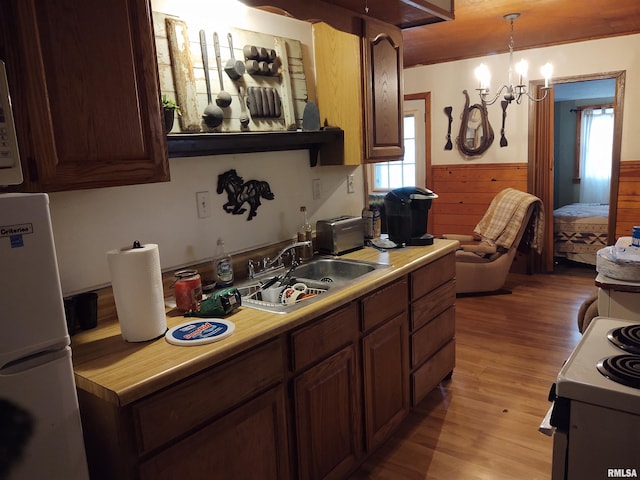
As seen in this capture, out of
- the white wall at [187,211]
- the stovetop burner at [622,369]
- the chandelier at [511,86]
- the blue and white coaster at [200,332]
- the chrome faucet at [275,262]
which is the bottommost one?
the blue and white coaster at [200,332]

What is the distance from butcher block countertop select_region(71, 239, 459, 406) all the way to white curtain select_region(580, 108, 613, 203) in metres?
6.69

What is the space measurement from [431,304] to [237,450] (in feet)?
4.69

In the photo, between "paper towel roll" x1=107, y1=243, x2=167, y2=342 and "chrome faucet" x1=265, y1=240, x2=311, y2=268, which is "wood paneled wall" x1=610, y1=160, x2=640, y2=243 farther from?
"paper towel roll" x1=107, y1=243, x2=167, y2=342

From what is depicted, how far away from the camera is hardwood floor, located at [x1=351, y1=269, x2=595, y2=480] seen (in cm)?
222

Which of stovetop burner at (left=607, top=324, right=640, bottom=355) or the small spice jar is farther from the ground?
the small spice jar

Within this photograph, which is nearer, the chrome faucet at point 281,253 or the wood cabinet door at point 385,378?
the wood cabinet door at point 385,378

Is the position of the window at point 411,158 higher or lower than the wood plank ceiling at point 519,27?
lower

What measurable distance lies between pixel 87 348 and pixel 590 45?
508 cm

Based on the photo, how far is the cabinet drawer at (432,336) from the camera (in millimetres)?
2535

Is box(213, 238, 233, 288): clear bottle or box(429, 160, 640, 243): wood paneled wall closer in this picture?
box(213, 238, 233, 288): clear bottle

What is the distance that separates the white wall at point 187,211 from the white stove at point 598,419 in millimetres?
1532

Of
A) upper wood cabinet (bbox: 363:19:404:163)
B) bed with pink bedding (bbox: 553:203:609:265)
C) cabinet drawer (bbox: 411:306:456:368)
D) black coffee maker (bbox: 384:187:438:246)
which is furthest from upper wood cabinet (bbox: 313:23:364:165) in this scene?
bed with pink bedding (bbox: 553:203:609:265)

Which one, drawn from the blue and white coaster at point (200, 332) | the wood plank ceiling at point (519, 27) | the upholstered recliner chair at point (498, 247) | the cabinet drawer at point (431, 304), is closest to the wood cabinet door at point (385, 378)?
the cabinet drawer at point (431, 304)

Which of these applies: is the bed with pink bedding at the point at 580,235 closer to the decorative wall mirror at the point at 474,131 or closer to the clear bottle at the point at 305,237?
the decorative wall mirror at the point at 474,131
